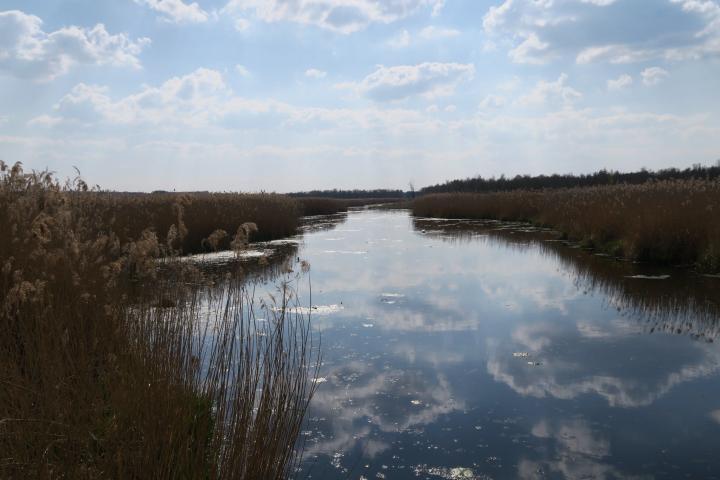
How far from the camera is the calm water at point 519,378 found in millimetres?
3480

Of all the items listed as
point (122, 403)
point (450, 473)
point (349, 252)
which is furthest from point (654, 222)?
point (122, 403)

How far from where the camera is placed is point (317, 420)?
13.4 feet

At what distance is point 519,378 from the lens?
491cm

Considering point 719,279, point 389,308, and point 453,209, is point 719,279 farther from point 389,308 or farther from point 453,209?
point 453,209

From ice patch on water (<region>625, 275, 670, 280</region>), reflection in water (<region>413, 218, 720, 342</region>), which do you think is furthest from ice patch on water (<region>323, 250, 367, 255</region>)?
ice patch on water (<region>625, 275, 670, 280</region>)

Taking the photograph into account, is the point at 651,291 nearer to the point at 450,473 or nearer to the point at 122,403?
the point at 450,473

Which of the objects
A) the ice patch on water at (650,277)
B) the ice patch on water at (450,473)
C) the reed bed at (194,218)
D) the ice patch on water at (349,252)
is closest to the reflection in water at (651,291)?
the ice patch on water at (650,277)

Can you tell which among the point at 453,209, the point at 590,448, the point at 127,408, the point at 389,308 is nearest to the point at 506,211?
the point at 453,209

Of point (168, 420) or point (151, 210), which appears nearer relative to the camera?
point (168, 420)

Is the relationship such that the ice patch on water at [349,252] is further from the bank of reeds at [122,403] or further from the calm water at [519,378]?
the bank of reeds at [122,403]

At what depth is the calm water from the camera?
348cm

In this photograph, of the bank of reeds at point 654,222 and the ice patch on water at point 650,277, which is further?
the bank of reeds at point 654,222

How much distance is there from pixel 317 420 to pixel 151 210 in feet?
37.5

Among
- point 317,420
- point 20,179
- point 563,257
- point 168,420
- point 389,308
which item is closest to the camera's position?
point 168,420
